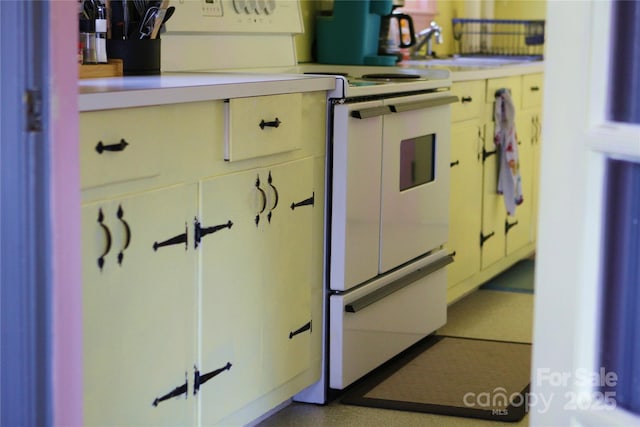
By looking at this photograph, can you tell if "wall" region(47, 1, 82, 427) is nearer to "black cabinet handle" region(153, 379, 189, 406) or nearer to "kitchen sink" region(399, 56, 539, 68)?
"black cabinet handle" region(153, 379, 189, 406)

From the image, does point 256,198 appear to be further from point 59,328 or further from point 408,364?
point 408,364

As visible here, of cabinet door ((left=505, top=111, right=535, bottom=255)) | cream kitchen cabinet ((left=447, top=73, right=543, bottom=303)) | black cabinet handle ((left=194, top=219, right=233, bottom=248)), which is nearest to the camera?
black cabinet handle ((left=194, top=219, right=233, bottom=248))

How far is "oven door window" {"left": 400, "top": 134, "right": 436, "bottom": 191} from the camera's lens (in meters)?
3.18

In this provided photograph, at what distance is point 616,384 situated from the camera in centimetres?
152

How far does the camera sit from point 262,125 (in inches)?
93.9

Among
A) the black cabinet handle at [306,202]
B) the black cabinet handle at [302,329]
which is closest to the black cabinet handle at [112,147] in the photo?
the black cabinet handle at [306,202]

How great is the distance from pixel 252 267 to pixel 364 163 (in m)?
0.61

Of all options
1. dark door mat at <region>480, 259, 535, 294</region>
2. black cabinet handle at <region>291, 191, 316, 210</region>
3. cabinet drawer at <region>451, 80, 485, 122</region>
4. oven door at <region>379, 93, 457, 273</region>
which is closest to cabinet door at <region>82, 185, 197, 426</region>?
black cabinet handle at <region>291, 191, 316, 210</region>

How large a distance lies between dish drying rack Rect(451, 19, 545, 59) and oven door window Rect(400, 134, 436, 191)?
2005 mm

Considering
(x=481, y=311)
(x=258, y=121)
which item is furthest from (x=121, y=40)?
(x=481, y=311)

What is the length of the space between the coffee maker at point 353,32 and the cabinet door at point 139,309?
180 centimetres

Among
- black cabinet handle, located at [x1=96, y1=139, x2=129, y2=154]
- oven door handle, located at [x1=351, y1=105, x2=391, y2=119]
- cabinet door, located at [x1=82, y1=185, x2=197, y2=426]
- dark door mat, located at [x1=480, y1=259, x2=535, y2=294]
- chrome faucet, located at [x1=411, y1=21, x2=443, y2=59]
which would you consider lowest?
dark door mat, located at [x1=480, y1=259, x2=535, y2=294]

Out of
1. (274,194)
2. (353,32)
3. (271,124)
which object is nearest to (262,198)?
(274,194)

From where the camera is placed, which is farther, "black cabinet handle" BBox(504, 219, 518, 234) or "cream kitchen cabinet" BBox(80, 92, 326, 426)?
"black cabinet handle" BBox(504, 219, 518, 234)
